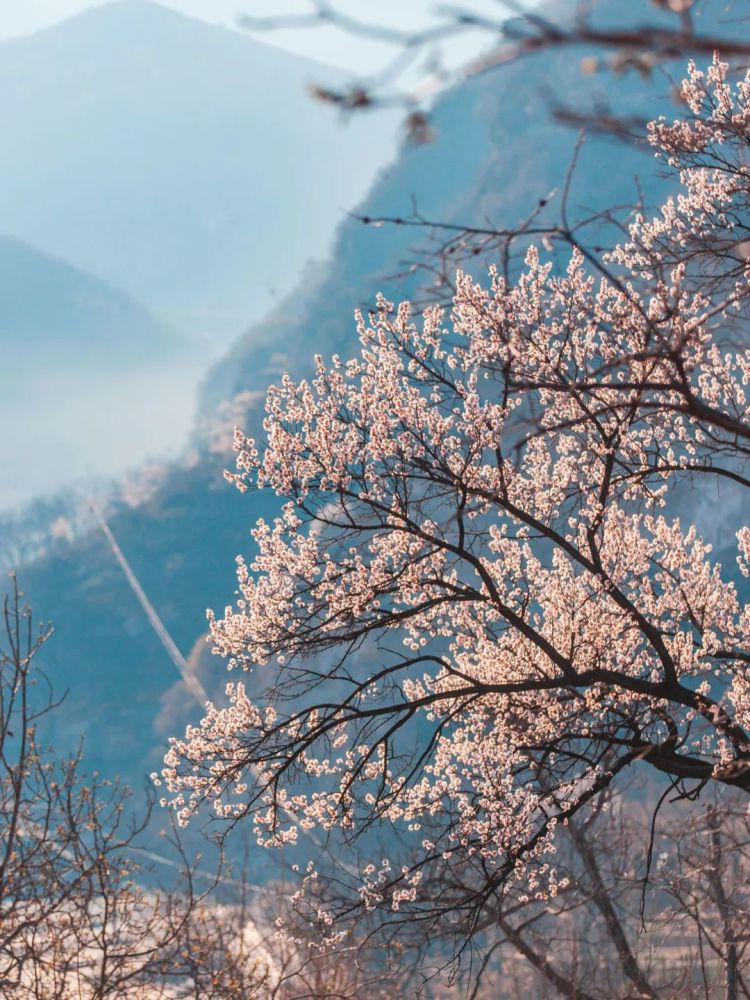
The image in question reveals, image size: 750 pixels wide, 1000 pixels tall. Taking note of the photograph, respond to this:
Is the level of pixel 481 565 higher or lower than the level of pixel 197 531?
lower

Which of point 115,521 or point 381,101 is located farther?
point 115,521

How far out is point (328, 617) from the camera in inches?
333

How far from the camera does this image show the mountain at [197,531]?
11081cm

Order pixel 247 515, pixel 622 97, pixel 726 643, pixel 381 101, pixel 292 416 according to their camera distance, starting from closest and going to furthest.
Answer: pixel 381 101, pixel 292 416, pixel 726 643, pixel 247 515, pixel 622 97

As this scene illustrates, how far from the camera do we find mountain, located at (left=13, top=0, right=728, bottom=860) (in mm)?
110812

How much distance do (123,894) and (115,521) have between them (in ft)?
388

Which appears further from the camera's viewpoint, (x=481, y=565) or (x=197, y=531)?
(x=197, y=531)

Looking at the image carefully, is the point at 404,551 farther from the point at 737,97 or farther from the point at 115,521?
the point at 115,521

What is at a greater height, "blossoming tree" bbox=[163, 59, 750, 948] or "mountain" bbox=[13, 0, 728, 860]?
"mountain" bbox=[13, 0, 728, 860]

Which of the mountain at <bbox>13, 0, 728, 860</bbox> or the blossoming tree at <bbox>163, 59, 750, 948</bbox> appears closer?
the blossoming tree at <bbox>163, 59, 750, 948</bbox>

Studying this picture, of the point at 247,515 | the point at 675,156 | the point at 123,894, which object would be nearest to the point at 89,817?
the point at 123,894

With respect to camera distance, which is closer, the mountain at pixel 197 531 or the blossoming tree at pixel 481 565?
the blossoming tree at pixel 481 565

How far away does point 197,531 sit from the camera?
120 m

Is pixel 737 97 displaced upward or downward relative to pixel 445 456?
upward
